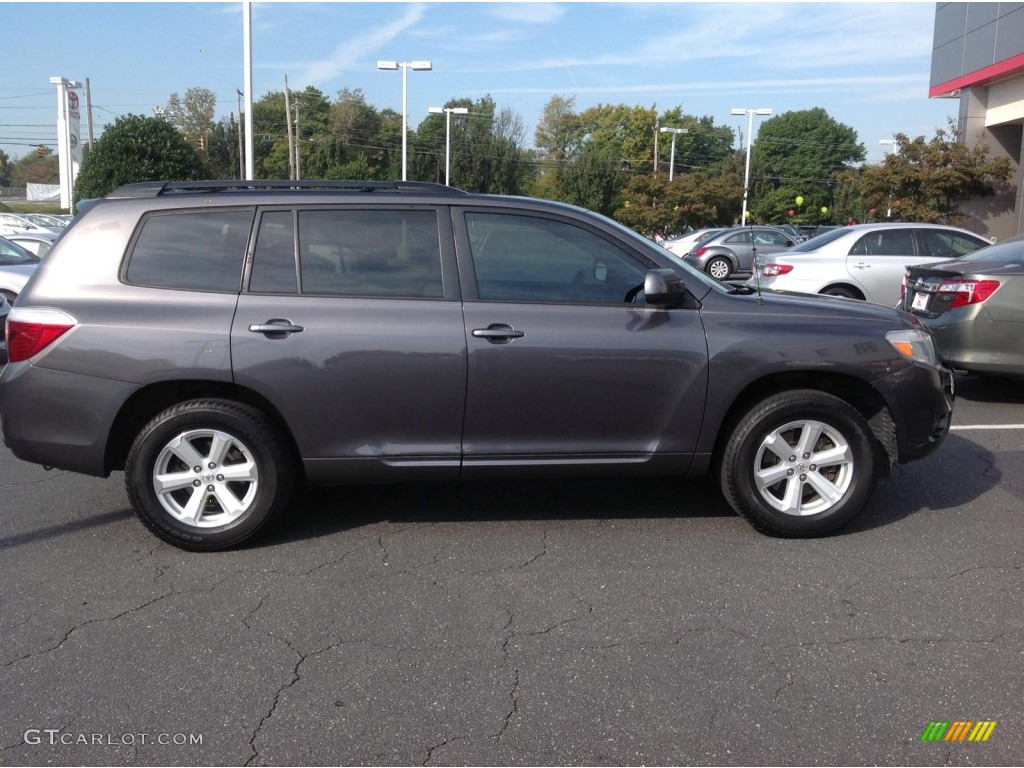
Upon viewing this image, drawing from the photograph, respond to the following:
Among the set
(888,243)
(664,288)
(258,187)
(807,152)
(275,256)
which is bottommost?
(664,288)

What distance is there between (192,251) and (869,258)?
31.7 ft

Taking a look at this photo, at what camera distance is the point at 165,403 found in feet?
14.8

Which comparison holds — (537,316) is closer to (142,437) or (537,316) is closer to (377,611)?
(377,611)

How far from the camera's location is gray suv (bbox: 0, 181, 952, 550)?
4.35 metres

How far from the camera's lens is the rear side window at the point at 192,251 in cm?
445

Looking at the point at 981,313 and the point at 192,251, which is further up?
the point at 192,251

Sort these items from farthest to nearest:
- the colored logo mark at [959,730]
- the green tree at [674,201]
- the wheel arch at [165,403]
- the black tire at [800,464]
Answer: the green tree at [674,201] → the black tire at [800,464] → the wheel arch at [165,403] → the colored logo mark at [959,730]

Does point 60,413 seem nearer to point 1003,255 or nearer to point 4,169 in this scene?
point 1003,255

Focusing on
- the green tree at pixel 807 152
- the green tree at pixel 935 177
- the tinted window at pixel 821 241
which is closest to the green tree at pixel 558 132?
the green tree at pixel 807 152

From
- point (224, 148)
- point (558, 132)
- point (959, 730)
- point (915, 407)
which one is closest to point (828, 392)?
point (915, 407)

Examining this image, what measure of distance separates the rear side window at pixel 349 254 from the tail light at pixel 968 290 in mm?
5405

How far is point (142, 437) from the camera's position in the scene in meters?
4.35

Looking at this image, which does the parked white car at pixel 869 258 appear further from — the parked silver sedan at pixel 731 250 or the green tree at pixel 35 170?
the green tree at pixel 35 170

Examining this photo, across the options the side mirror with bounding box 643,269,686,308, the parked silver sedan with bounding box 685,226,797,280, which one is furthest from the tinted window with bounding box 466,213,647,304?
the parked silver sedan with bounding box 685,226,797,280
